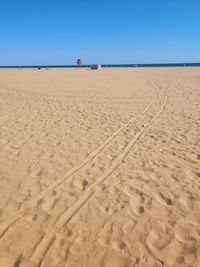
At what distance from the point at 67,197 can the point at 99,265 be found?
1433 mm

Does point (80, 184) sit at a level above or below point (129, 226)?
below

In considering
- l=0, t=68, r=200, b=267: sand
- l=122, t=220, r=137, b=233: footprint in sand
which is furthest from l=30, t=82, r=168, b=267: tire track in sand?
l=122, t=220, r=137, b=233: footprint in sand

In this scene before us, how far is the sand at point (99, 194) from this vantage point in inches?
116

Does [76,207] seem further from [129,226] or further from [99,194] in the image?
[129,226]

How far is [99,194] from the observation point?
162 inches

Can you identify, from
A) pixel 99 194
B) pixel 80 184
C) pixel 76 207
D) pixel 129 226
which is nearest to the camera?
pixel 129 226

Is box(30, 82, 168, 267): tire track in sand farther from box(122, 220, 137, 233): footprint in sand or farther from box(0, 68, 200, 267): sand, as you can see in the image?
box(122, 220, 137, 233): footprint in sand

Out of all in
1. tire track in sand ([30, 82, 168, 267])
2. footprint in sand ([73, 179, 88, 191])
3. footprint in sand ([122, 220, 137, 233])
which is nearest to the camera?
tire track in sand ([30, 82, 168, 267])

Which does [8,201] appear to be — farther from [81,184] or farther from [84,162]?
[84,162]

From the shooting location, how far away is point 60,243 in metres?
3.05

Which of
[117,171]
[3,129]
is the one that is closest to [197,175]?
[117,171]

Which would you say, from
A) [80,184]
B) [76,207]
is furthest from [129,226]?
[80,184]

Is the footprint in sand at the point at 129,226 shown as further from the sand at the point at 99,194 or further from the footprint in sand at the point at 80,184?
the footprint in sand at the point at 80,184

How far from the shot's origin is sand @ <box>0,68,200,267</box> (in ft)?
9.64
